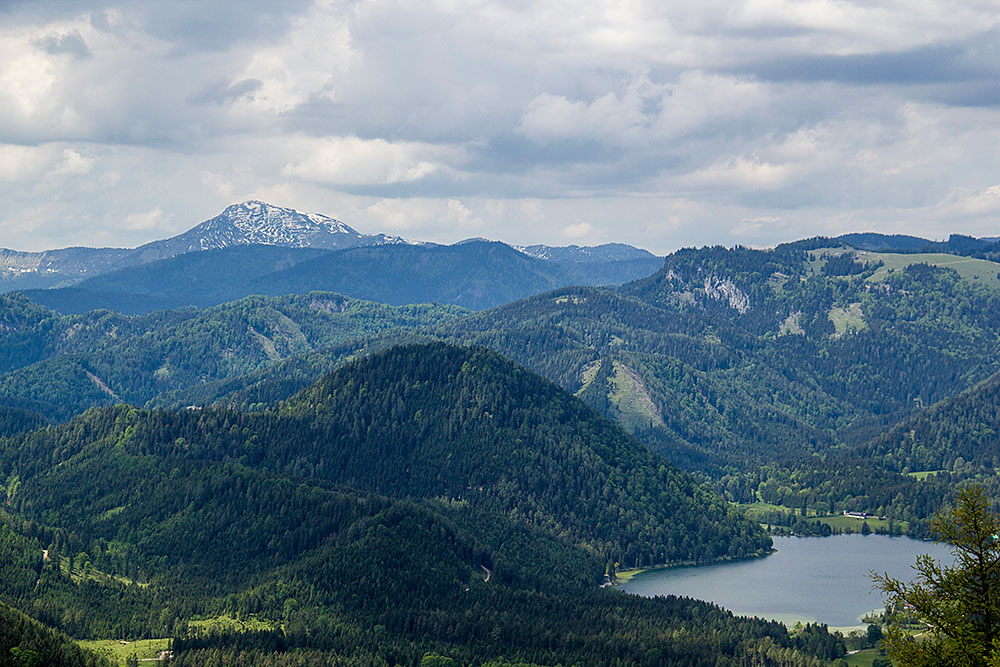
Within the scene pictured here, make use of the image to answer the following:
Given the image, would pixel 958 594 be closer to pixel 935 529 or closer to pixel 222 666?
pixel 935 529

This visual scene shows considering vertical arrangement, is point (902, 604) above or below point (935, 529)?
below

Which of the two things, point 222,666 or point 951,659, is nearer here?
point 951,659

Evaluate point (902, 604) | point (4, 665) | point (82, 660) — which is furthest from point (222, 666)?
point (902, 604)

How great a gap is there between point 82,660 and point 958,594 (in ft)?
532

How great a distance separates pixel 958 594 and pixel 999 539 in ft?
17.7

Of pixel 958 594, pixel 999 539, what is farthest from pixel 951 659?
pixel 999 539

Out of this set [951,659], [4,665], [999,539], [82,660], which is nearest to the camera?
[951,659]

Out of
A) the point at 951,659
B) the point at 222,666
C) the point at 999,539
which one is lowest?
the point at 222,666

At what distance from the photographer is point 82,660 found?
638ft

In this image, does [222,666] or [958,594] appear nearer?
[958,594]

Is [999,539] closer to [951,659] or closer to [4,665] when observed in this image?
[951,659]

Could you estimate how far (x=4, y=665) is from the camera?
177500mm

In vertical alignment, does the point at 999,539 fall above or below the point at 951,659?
above

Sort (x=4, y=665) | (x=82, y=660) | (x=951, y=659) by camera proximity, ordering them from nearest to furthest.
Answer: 1. (x=951, y=659)
2. (x=4, y=665)
3. (x=82, y=660)
